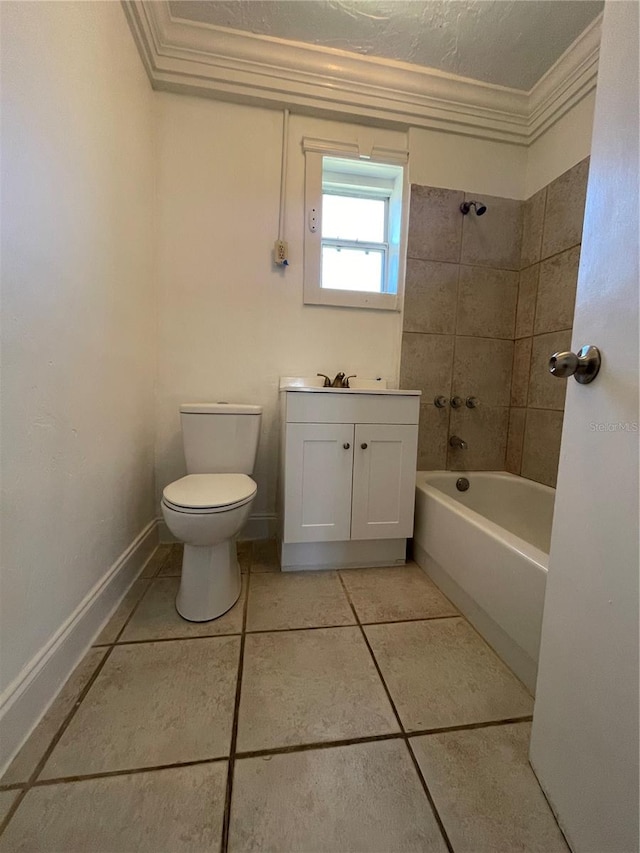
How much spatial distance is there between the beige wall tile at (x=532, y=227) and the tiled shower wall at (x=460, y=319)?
0.03 m

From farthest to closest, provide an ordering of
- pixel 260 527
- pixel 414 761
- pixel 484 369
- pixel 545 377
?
pixel 484 369, pixel 260 527, pixel 545 377, pixel 414 761

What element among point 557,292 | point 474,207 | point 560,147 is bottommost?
point 557,292

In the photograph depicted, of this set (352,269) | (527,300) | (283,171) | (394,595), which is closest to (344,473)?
(394,595)

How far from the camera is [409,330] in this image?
76.5 inches

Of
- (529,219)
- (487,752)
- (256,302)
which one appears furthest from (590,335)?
(529,219)

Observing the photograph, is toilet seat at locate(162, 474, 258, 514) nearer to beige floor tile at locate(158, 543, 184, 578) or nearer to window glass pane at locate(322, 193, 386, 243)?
beige floor tile at locate(158, 543, 184, 578)

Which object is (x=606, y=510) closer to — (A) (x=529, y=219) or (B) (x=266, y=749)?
(B) (x=266, y=749)

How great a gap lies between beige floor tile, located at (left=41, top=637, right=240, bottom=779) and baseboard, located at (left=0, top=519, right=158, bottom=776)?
0.09 m

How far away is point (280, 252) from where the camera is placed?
1.78m

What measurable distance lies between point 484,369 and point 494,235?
776 millimetres

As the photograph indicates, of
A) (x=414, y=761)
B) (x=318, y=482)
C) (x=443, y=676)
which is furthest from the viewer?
(x=318, y=482)

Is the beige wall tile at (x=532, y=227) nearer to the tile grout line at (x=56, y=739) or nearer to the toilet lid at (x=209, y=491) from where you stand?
the toilet lid at (x=209, y=491)

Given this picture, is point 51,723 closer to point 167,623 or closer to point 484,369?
point 167,623

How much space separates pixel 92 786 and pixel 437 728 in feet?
2.53
